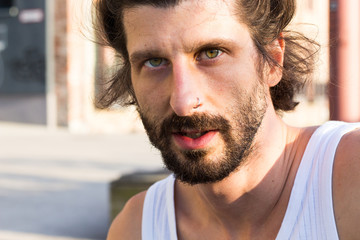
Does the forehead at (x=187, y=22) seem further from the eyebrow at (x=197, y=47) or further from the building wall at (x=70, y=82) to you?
the building wall at (x=70, y=82)

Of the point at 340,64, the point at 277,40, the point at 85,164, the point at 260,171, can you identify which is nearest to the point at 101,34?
the point at 277,40

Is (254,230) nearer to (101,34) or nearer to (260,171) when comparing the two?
(260,171)

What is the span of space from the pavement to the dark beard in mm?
378

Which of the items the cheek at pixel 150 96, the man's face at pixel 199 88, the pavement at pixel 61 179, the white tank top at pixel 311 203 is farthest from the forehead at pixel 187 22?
the pavement at pixel 61 179

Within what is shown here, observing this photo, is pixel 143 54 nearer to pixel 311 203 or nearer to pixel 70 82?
pixel 311 203

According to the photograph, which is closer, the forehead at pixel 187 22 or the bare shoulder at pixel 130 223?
the forehead at pixel 187 22

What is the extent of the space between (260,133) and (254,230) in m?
0.30

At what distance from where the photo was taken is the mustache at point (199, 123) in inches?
68.5

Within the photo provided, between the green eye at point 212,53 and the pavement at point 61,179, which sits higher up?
the green eye at point 212,53

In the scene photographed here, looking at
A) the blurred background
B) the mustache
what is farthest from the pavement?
the mustache

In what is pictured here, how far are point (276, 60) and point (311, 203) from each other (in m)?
0.59

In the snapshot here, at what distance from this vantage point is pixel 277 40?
216 centimetres

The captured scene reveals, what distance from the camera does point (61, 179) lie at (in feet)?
27.3

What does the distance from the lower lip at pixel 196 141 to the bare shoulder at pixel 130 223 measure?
0.40 meters
